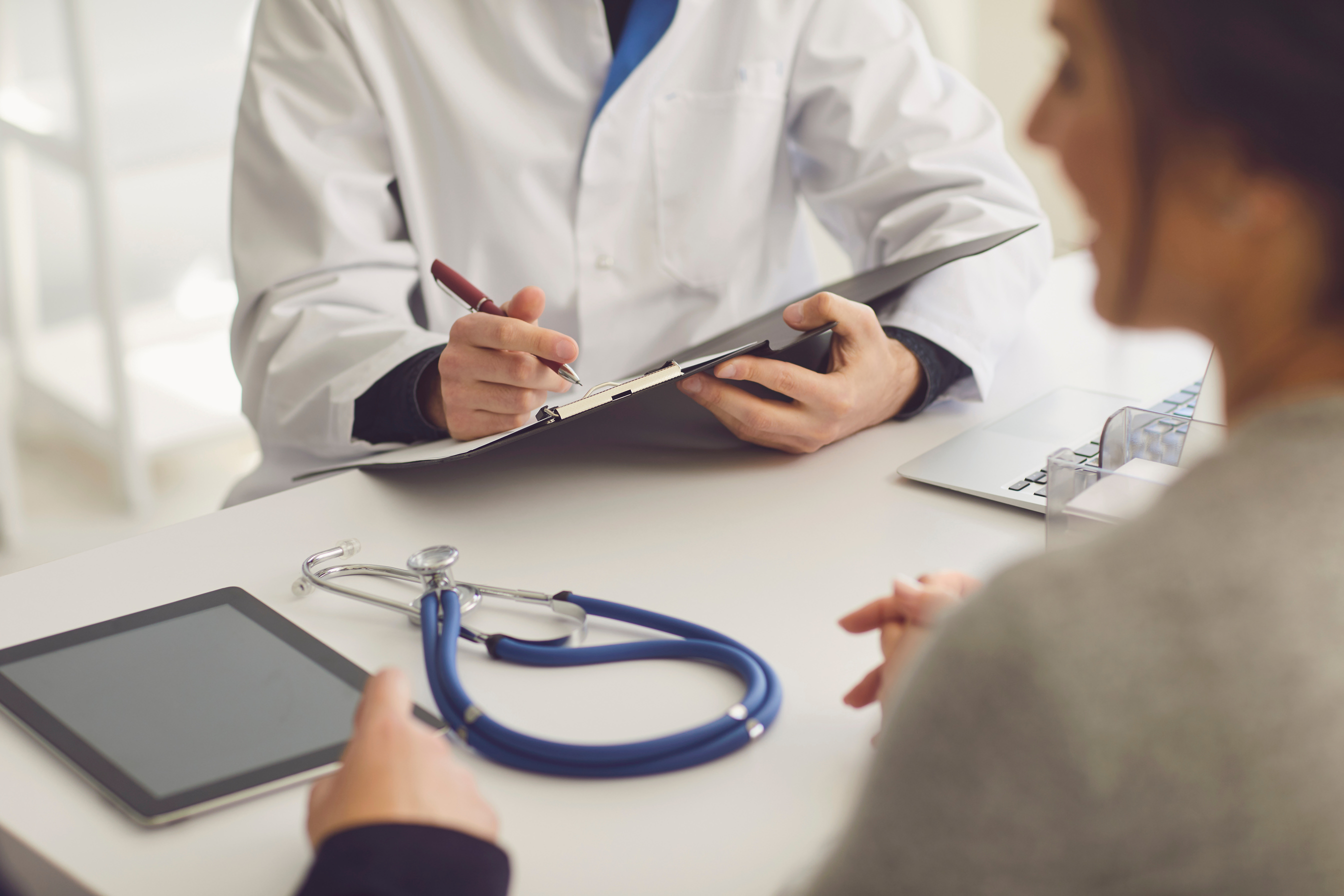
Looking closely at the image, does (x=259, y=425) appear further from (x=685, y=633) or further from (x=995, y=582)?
(x=995, y=582)

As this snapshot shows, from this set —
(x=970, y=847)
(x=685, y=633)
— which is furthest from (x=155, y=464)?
(x=970, y=847)

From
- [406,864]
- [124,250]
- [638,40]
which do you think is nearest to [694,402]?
[638,40]

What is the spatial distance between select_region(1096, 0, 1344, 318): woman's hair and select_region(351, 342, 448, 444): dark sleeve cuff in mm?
712

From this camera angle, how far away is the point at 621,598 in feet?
2.26

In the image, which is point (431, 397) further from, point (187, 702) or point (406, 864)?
point (406, 864)

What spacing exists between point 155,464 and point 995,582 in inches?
101

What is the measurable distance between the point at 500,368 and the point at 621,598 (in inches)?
9.5

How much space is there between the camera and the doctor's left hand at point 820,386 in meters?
0.84

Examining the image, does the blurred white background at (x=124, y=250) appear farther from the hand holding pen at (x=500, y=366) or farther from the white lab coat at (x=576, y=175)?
the hand holding pen at (x=500, y=366)

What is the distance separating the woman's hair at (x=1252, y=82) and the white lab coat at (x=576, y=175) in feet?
2.26

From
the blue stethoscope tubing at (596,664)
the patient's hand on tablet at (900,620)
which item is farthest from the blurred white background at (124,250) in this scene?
the patient's hand on tablet at (900,620)

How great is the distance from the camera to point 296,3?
1.12m

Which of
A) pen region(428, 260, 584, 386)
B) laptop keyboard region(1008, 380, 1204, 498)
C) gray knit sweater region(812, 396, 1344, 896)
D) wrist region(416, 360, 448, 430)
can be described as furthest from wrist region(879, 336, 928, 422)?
gray knit sweater region(812, 396, 1344, 896)

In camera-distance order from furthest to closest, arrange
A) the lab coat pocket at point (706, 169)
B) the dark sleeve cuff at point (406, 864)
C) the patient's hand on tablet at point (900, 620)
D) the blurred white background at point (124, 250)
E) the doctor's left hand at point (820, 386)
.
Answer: the blurred white background at point (124, 250)
the lab coat pocket at point (706, 169)
the doctor's left hand at point (820, 386)
the patient's hand on tablet at point (900, 620)
the dark sleeve cuff at point (406, 864)
